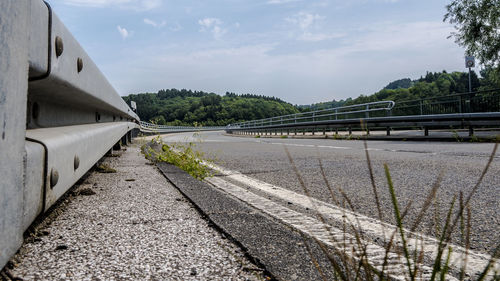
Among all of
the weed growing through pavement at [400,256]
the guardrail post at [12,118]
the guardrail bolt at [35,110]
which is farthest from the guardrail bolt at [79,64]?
the weed growing through pavement at [400,256]

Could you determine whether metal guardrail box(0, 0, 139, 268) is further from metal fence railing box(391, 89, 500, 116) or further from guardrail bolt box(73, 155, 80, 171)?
metal fence railing box(391, 89, 500, 116)

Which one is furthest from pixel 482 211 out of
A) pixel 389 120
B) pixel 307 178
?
pixel 389 120

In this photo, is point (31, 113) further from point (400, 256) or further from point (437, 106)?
point (437, 106)

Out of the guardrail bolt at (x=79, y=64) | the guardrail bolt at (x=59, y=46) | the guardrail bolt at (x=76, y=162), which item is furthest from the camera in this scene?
the guardrail bolt at (x=79, y=64)

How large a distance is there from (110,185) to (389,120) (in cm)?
1188

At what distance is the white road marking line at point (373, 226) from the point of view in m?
1.36

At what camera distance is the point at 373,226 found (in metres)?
2.02

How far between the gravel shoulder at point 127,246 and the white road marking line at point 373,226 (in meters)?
0.43

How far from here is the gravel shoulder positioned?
3.99 ft

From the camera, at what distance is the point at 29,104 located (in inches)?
70.3

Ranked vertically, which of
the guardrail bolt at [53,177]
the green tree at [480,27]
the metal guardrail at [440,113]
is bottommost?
the guardrail bolt at [53,177]

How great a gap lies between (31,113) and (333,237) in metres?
1.52

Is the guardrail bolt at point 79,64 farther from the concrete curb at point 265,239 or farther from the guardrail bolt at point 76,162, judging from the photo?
the concrete curb at point 265,239

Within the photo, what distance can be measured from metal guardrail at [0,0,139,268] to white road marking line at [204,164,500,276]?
78cm
